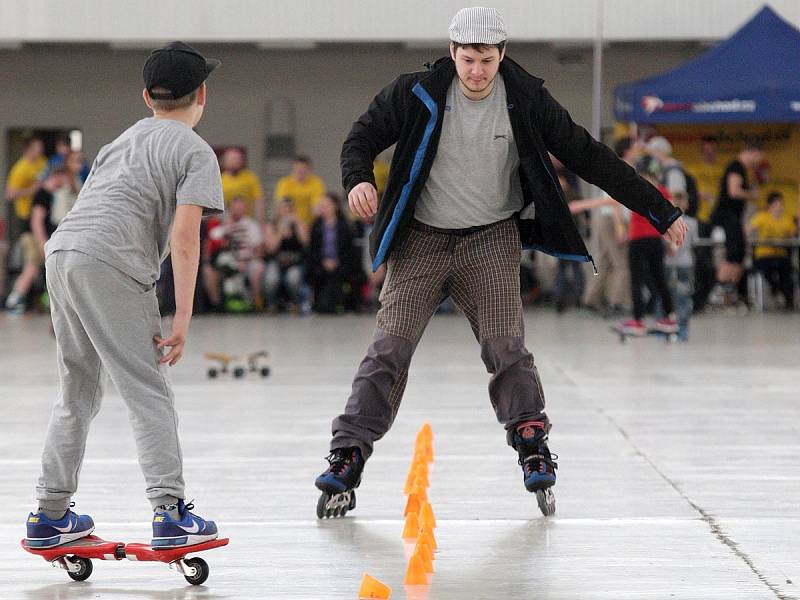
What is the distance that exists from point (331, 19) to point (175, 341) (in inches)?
659

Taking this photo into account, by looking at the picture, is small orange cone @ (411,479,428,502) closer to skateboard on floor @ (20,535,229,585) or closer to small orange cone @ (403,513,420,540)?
small orange cone @ (403,513,420,540)

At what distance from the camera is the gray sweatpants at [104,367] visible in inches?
158

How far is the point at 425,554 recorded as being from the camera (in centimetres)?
422

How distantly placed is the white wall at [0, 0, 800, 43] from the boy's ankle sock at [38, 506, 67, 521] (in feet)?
54.5

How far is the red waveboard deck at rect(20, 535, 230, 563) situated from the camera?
13.4ft

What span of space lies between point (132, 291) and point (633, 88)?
1440 cm

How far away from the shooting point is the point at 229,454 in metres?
6.73

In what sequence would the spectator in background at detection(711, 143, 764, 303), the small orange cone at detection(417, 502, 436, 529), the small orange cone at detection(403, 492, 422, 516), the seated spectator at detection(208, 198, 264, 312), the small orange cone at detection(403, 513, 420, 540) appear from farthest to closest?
the seated spectator at detection(208, 198, 264, 312) < the spectator in background at detection(711, 143, 764, 303) < the small orange cone at detection(403, 492, 422, 516) < the small orange cone at detection(403, 513, 420, 540) < the small orange cone at detection(417, 502, 436, 529)

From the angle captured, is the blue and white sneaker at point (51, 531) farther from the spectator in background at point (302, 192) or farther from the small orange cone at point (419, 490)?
the spectator in background at point (302, 192)

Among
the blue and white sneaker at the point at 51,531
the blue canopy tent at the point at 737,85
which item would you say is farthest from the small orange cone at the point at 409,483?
the blue canopy tent at the point at 737,85

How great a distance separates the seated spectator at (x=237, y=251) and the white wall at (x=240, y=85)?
3.41 metres

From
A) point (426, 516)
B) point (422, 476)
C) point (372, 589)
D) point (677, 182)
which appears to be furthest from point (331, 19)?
point (372, 589)

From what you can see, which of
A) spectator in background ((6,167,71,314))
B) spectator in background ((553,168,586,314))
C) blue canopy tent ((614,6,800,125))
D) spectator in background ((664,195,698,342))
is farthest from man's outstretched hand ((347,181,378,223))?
spectator in background ((553,168,586,314))

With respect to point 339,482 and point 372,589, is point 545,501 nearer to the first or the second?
point 339,482
